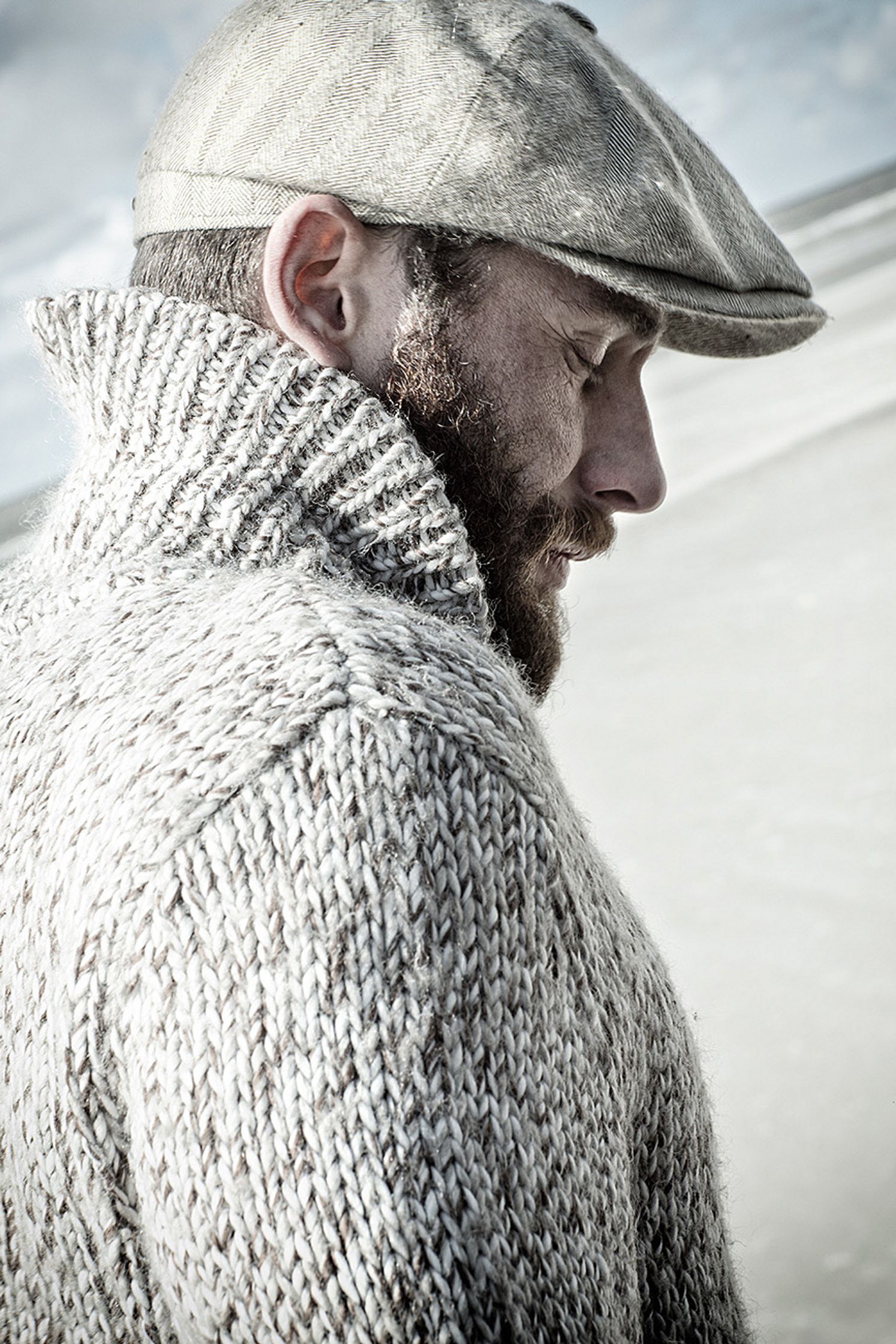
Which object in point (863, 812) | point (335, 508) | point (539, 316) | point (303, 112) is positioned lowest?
point (863, 812)

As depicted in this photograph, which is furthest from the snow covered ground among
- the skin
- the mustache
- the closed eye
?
the closed eye

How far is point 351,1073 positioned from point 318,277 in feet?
3.35

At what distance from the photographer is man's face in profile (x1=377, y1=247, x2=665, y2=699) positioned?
58.3 inches

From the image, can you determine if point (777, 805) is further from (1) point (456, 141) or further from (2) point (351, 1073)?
(2) point (351, 1073)

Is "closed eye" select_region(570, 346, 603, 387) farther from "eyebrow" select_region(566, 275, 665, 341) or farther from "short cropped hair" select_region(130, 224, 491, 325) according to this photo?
"short cropped hair" select_region(130, 224, 491, 325)

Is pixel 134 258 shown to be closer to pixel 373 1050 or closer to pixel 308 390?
pixel 308 390

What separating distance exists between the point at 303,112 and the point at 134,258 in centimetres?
40

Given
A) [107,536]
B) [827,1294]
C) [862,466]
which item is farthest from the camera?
[862,466]

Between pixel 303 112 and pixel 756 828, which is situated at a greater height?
pixel 303 112

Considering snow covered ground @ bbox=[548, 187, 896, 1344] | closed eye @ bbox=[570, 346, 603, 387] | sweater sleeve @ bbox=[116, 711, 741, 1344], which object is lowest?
snow covered ground @ bbox=[548, 187, 896, 1344]

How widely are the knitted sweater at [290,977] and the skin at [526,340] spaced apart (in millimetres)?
306

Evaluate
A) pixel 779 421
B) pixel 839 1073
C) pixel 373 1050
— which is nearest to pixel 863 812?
pixel 839 1073

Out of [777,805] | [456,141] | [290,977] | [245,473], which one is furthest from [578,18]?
[777,805]

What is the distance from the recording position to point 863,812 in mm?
4027
